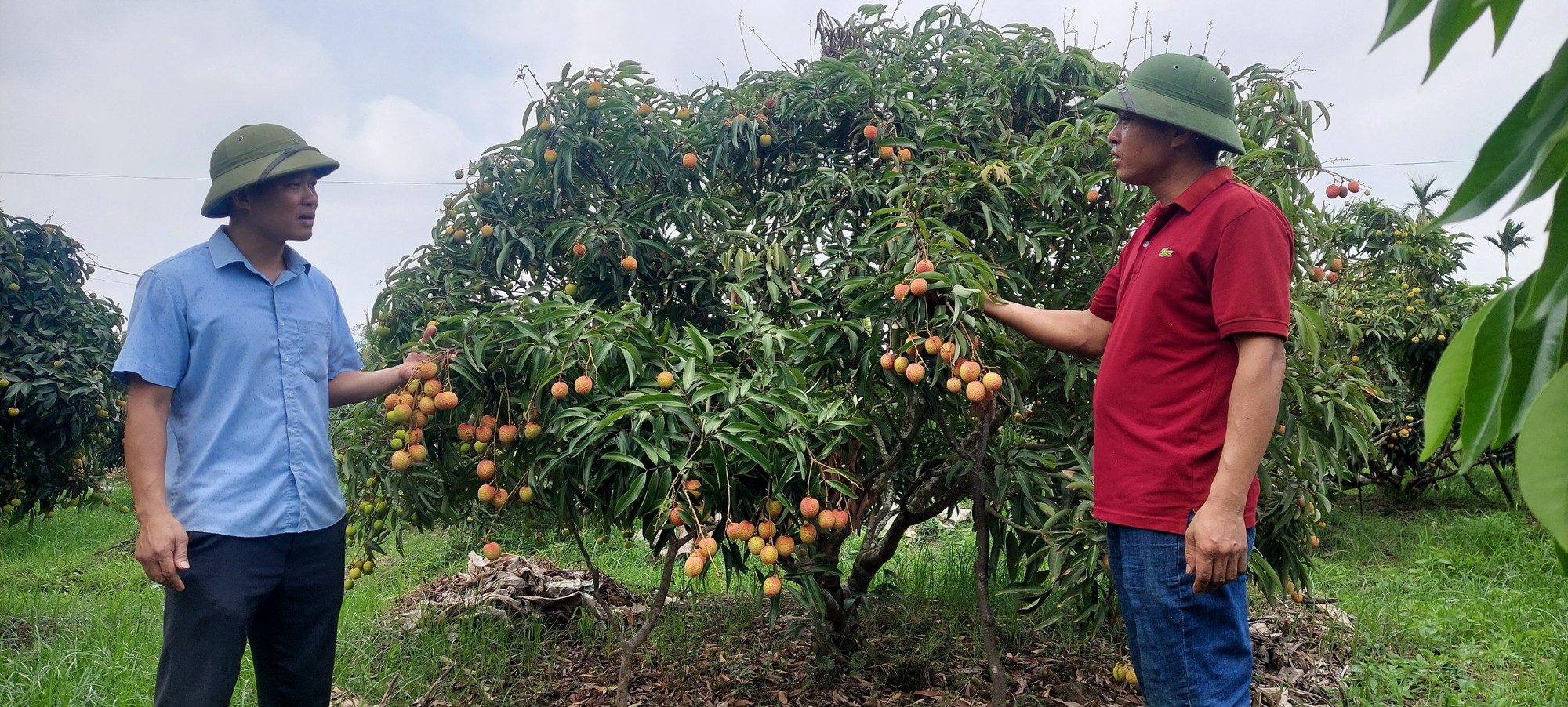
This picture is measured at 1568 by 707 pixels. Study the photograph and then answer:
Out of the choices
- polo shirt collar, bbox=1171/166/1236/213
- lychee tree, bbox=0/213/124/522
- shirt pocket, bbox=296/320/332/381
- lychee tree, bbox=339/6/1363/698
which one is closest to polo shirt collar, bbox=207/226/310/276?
shirt pocket, bbox=296/320/332/381

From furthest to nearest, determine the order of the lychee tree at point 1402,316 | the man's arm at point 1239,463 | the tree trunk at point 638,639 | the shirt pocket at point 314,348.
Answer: the lychee tree at point 1402,316
the tree trunk at point 638,639
the shirt pocket at point 314,348
the man's arm at point 1239,463

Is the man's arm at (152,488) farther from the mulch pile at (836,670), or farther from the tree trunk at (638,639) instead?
the mulch pile at (836,670)

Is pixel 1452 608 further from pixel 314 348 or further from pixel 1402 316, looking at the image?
pixel 314 348

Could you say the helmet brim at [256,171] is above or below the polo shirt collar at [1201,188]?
above

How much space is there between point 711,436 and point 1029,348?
1.12 m

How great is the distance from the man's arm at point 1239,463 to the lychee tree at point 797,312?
57 cm

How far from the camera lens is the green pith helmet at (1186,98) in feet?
4.93

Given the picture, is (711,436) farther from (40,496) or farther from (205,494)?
(40,496)

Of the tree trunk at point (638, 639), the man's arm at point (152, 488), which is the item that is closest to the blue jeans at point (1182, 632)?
the tree trunk at point (638, 639)

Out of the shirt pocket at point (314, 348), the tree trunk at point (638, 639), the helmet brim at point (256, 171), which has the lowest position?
the tree trunk at point (638, 639)

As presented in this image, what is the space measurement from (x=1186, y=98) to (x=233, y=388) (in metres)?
1.86

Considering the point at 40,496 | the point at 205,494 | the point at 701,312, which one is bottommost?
the point at 40,496

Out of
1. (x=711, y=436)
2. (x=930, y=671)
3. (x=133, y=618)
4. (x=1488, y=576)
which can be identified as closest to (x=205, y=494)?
(x=711, y=436)

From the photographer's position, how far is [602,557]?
5156 mm
